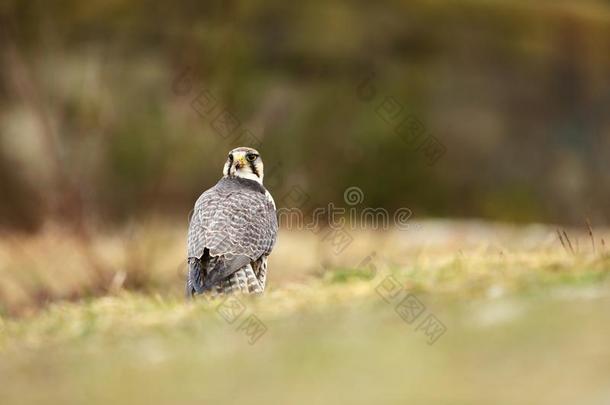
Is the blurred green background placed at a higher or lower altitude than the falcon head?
higher

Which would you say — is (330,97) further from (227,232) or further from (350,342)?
(350,342)

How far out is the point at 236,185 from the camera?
304 inches

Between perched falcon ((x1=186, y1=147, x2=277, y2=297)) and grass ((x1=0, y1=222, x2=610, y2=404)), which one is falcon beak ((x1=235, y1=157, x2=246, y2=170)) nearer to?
perched falcon ((x1=186, y1=147, x2=277, y2=297))

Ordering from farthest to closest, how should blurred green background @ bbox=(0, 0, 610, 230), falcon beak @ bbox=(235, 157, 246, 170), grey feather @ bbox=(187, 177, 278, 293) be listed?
blurred green background @ bbox=(0, 0, 610, 230)
falcon beak @ bbox=(235, 157, 246, 170)
grey feather @ bbox=(187, 177, 278, 293)

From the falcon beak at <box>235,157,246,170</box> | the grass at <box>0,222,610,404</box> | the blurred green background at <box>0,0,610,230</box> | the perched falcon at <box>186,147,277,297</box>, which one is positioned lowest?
the grass at <box>0,222,610,404</box>

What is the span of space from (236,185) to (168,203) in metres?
9.76

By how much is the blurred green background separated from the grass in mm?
8442

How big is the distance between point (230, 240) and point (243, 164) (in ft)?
3.27

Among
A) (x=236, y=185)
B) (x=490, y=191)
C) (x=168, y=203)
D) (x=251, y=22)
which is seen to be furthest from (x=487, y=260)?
(x=251, y=22)

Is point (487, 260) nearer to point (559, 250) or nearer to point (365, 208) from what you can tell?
point (559, 250)

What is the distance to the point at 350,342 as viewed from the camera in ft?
18.1

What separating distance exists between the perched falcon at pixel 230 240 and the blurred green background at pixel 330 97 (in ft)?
26.1

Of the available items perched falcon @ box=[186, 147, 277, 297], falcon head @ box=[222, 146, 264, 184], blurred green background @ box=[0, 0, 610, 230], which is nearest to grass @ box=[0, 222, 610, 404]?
perched falcon @ box=[186, 147, 277, 297]

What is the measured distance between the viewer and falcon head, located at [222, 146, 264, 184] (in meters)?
7.91
